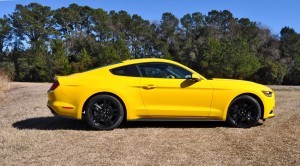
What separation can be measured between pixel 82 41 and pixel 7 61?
1225 cm

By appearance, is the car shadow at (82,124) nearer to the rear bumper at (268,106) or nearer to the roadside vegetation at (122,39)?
the rear bumper at (268,106)

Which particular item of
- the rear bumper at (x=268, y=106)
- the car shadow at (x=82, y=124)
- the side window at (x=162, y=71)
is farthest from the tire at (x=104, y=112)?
the rear bumper at (x=268, y=106)

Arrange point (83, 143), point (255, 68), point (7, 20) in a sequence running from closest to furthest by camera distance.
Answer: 1. point (83, 143)
2. point (255, 68)
3. point (7, 20)

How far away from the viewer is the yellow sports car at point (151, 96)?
7.16 metres

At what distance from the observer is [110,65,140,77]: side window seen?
24.2 ft

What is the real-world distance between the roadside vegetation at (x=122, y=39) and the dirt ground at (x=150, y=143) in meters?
43.6

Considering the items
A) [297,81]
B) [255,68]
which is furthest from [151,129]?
[297,81]

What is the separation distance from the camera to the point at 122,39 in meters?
64.8

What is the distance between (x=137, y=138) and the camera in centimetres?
652

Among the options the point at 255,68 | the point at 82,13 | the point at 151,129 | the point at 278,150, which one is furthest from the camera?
the point at 82,13

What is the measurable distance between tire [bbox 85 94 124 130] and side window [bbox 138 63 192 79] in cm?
81

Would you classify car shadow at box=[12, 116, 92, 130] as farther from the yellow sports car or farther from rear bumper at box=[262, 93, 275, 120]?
rear bumper at box=[262, 93, 275, 120]

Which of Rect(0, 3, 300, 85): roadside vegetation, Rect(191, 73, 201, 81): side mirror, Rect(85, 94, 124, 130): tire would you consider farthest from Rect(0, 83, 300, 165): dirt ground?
Rect(0, 3, 300, 85): roadside vegetation

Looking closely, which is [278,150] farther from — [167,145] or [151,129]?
[151,129]
